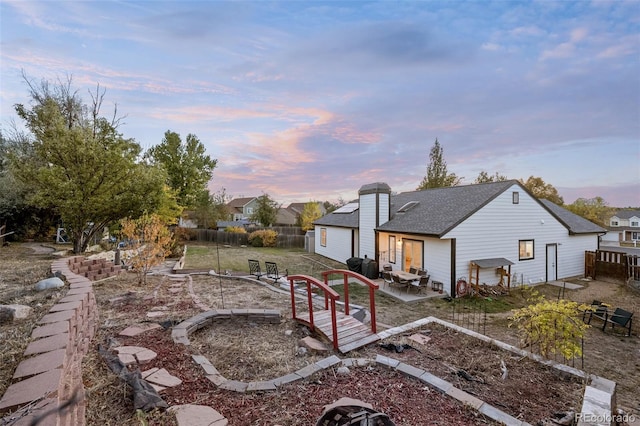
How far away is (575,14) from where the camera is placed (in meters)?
8.71

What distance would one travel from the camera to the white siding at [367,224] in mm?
14266

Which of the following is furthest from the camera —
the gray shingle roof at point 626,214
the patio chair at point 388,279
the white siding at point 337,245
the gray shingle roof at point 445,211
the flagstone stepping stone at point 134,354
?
the gray shingle roof at point 626,214

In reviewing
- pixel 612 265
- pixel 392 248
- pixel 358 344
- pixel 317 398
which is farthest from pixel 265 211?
pixel 317 398

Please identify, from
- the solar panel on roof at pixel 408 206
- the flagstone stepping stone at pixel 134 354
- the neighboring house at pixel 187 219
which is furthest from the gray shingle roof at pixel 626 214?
the flagstone stepping stone at pixel 134 354

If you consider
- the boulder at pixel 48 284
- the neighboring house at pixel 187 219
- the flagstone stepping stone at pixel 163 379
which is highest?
the neighboring house at pixel 187 219

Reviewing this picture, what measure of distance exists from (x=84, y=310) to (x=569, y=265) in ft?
60.2

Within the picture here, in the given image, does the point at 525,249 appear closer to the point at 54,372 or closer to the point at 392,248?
the point at 392,248

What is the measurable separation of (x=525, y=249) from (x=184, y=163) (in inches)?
1204

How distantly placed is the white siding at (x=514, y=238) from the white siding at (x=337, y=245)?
7.04 m

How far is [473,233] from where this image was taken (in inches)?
433

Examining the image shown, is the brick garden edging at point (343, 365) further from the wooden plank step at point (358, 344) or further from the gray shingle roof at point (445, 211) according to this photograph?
the gray shingle roof at point (445, 211)

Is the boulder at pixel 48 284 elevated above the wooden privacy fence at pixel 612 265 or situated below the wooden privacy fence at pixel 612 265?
above

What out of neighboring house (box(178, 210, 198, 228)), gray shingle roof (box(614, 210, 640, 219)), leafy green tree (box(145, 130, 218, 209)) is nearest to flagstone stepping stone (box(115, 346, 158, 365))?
leafy green tree (box(145, 130, 218, 209))

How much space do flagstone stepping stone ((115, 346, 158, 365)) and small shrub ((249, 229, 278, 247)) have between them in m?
21.1
